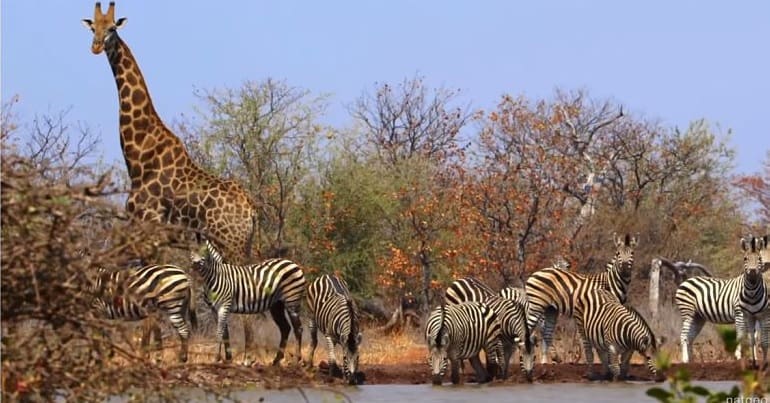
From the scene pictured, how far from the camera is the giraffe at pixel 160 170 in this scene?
62.5ft

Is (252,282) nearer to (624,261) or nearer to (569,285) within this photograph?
(569,285)

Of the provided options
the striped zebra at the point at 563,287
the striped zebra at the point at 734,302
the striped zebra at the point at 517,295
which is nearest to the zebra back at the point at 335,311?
the striped zebra at the point at 517,295

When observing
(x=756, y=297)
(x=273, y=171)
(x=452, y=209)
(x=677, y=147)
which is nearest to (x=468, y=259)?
(x=452, y=209)

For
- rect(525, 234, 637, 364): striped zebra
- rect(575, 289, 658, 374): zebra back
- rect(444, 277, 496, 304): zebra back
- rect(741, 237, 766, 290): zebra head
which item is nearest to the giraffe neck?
rect(444, 277, 496, 304): zebra back

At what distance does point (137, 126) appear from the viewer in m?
19.6

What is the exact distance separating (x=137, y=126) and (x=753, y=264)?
7.12 m

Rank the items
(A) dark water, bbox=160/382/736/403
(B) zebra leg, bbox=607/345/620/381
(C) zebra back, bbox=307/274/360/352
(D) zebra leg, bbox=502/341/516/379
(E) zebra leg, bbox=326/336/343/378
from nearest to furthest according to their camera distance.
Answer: (A) dark water, bbox=160/382/736/403 → (C) zebra back, bbox=307/274/360/352 → (B) zebra leg, bbox=607/345/620/381 → (E) zebra leg, bbox=326/336/343/378 → (D) zebra leg, bbox=502/341/516/379

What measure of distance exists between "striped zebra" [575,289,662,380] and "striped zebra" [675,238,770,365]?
1.68 m

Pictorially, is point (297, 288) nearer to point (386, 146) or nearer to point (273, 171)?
point (273, 171)

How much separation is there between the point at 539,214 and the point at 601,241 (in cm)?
114

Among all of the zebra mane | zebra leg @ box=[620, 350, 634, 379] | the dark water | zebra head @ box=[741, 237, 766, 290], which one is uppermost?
zebra head @ box=[741, 237, 766, 290]

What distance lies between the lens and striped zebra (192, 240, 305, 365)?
1877cm

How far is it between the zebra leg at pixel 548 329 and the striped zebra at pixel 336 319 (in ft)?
9.05

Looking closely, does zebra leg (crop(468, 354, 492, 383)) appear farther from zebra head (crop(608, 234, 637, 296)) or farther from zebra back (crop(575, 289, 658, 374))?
zebra head (crop(608, 234, 637, 296))
